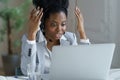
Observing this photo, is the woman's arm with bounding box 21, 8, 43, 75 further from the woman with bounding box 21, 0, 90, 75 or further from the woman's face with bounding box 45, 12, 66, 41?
the woman's face with bounding box 45, 12, 66, 41

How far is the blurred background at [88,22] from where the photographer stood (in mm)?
3393

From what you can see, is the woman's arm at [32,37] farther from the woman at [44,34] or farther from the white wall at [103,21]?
the white wall at [103,21]

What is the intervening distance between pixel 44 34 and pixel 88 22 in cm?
182

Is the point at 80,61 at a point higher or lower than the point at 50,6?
lower

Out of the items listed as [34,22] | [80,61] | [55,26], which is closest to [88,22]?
[55,26]

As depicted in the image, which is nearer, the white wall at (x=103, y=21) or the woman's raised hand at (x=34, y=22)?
the woman's raised hand at (x=34, y=22)

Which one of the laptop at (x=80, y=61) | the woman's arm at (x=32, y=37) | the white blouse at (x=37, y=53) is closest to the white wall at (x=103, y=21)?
the white blouse at (x=37, y=53)

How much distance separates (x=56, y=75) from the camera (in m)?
1.46

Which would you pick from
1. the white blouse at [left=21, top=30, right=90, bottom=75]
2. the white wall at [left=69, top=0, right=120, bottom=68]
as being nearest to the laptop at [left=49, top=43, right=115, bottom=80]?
the white blouse at [left=21, top=30, right=90, bottom=75]

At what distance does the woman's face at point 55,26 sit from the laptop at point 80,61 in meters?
0.52

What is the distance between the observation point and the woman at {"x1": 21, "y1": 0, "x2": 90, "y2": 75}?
1.83 meters

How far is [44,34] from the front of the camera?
203 centimetres

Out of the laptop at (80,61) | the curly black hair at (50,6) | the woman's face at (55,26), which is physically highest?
the curly black hair at (50,6)

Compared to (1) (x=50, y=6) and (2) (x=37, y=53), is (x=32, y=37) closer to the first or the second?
(2) (x=37, y=53)
